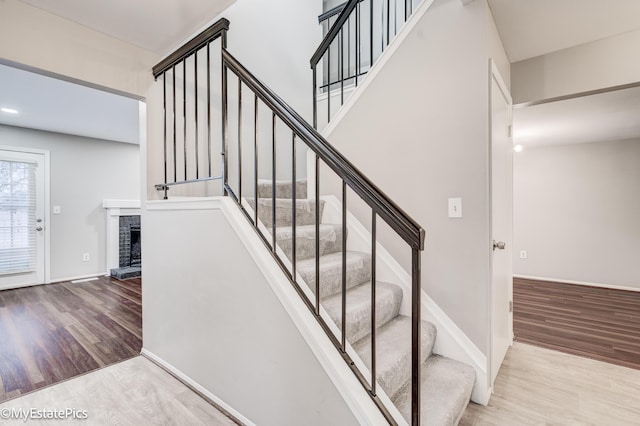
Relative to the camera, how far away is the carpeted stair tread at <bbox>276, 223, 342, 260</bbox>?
177 centimetres

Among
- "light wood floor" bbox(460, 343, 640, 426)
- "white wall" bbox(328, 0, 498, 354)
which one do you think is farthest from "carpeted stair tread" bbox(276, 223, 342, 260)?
"light wood floor" bbox(460, 343, 640, 426)

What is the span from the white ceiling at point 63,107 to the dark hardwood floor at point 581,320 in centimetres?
494

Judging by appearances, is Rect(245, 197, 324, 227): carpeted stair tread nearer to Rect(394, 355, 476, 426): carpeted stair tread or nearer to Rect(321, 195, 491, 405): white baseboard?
Rect(321, 195, 491, 405): white baseboard

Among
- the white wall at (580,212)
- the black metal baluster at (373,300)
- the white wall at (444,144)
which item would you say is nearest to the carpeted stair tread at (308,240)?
the white wall at (444,144)

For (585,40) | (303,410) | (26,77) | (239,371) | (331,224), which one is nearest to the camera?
(303,410)

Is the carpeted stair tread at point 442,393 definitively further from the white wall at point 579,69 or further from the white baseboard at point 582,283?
the white baseboard at point 582,283

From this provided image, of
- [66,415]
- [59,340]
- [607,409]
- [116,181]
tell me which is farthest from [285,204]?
[116,181]

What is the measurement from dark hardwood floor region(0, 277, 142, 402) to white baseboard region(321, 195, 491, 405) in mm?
2060

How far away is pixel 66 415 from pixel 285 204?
1.74 m

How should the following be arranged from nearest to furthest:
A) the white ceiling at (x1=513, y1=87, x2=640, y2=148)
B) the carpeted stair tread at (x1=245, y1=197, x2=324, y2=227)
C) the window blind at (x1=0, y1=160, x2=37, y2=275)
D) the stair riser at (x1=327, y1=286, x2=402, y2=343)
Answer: the stair riser at (x1=327, y1=286, x2=402, y2=343)
the carpeted stair tread at (x1=245, y1=197, x2=324, y2=227)
the white ceiling at (x1=513, y1=87, x2=640, y2=148)
the window blind at (x1=0, y1=160, x2=37, y2=275)

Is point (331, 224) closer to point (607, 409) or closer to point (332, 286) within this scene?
point (332, 286)

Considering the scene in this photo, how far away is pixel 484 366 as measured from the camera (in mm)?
1714

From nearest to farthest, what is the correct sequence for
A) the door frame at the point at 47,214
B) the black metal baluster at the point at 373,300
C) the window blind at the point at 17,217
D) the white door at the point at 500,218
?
the black metal baluster at the point at 373,300 → the white door at the point at 500,218 → the window blind at the point at 17,217 → the door frame at the point at 47,214

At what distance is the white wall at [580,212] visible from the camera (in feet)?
14.5
